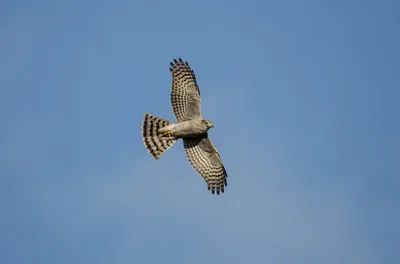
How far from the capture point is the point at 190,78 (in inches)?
1358

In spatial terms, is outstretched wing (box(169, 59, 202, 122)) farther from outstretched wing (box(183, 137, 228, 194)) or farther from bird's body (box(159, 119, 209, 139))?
outstretched wing (box(183, 137, 228, 194))

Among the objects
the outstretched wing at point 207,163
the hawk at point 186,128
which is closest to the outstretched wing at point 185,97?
the hawk at point 186,128

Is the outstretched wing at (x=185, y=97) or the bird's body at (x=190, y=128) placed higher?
the outstretched wing at (x=185, y=97)

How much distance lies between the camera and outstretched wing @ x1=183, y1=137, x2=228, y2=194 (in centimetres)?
3509

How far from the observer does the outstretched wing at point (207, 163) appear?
115ft

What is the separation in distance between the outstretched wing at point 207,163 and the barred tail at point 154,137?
77 cm

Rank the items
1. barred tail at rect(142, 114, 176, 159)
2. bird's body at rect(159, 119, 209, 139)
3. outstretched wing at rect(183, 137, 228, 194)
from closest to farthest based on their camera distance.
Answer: bird's body at rect(159, 119, 209, 139), barred tail at rect(142, 114, 176, 159), outstretched wing at rect(183, 137, 228, 194)

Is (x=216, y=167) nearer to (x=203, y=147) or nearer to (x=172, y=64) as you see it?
(x=203, y=147)

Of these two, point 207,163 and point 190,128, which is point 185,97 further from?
point 207,163

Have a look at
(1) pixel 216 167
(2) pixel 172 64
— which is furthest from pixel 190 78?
(1) pixel 216 167

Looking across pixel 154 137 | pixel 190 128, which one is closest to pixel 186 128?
pixel 190 128

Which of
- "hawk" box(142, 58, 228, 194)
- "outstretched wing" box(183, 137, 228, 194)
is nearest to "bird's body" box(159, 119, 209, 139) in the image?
"hawk" box(142, 58, 228, 194)

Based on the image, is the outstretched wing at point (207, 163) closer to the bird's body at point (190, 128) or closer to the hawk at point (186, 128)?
the hawk at point (186, 128)

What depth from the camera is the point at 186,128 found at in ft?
113
